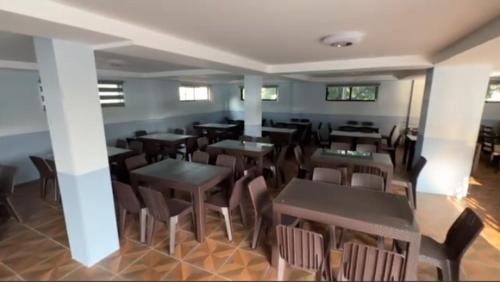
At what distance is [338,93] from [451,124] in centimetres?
479

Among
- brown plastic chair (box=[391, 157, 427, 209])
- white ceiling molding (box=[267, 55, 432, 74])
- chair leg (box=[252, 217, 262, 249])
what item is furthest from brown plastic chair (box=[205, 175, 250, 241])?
white ceiling molding (box=[267, 55, 432, 74])

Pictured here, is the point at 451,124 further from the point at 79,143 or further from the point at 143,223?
the point at 79,143

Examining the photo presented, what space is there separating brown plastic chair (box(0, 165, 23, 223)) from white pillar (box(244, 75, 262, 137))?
161 inches

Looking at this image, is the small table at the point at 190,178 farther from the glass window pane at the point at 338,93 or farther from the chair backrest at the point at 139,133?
the glass window pane at the point at 338,93

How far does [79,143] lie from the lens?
79.8 inches

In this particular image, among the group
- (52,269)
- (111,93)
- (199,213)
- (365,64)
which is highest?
(365,64)

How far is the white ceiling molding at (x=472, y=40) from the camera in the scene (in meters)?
1.80

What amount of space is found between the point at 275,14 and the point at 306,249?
1.71 metres

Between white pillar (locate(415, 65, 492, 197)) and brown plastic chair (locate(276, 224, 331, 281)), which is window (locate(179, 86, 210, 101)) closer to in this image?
white pillar (locate(415, 65, 492, 197))

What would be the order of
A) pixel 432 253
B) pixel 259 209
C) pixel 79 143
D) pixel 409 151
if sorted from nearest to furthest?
pixel 432 253
pixel 79 143
pixel 259 209
pixel 409 151

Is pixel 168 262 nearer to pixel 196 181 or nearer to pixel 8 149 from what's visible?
pixel 196 181

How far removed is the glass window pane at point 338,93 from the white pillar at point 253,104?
12.1 ft

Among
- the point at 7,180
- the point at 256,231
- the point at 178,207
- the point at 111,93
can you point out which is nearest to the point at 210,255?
the point at 256,231

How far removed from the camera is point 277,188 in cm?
405
